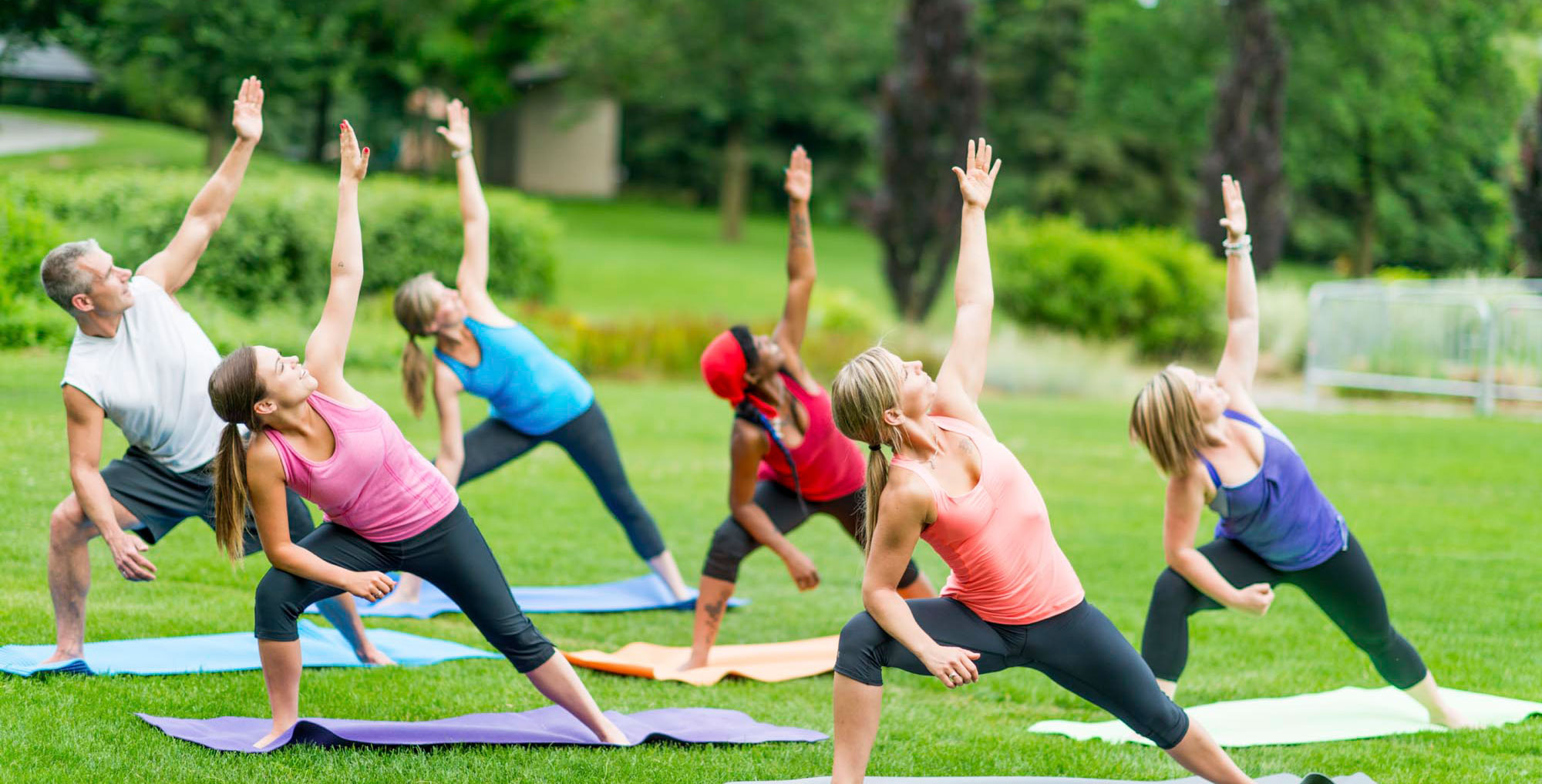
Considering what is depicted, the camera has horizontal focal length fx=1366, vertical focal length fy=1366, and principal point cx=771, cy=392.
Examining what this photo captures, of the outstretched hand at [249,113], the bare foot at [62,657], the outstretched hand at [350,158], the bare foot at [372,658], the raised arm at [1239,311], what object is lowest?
the bare foot at [372,658]

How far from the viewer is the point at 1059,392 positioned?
17625mm

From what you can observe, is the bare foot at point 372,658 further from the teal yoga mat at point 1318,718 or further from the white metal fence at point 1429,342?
the white metal fence at point 1429,342

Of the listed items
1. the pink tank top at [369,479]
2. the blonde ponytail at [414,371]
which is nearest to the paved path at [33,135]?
the blonde ponytail at [414,371]

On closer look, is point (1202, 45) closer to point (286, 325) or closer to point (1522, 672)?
point (286, 325)

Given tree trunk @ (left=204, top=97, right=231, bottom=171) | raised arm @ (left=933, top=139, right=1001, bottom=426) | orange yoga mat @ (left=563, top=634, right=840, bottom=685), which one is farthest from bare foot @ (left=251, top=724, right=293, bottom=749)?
tree trunk @ (left=204, top=97, right=231, bottom=171)

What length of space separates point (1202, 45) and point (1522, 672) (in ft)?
127

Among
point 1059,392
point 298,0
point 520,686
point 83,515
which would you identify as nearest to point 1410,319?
point 1059,392

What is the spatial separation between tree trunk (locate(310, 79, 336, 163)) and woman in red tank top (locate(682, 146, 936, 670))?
25560 mm

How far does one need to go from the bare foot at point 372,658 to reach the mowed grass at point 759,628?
0.41 feet

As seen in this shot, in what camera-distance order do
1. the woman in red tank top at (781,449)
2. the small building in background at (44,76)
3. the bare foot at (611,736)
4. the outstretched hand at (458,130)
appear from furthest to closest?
the small building in background at (44,76) → the outstretched hand at (458,130) → the woman in red tank top at (781,449) → the bare foot at (611,736)

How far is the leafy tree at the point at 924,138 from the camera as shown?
21578 mm

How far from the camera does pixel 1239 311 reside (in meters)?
5.27

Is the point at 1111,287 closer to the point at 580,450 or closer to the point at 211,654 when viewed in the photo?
the point at 580,450

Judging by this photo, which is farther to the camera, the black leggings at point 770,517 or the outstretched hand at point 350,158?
the black leggings at point 770,517
